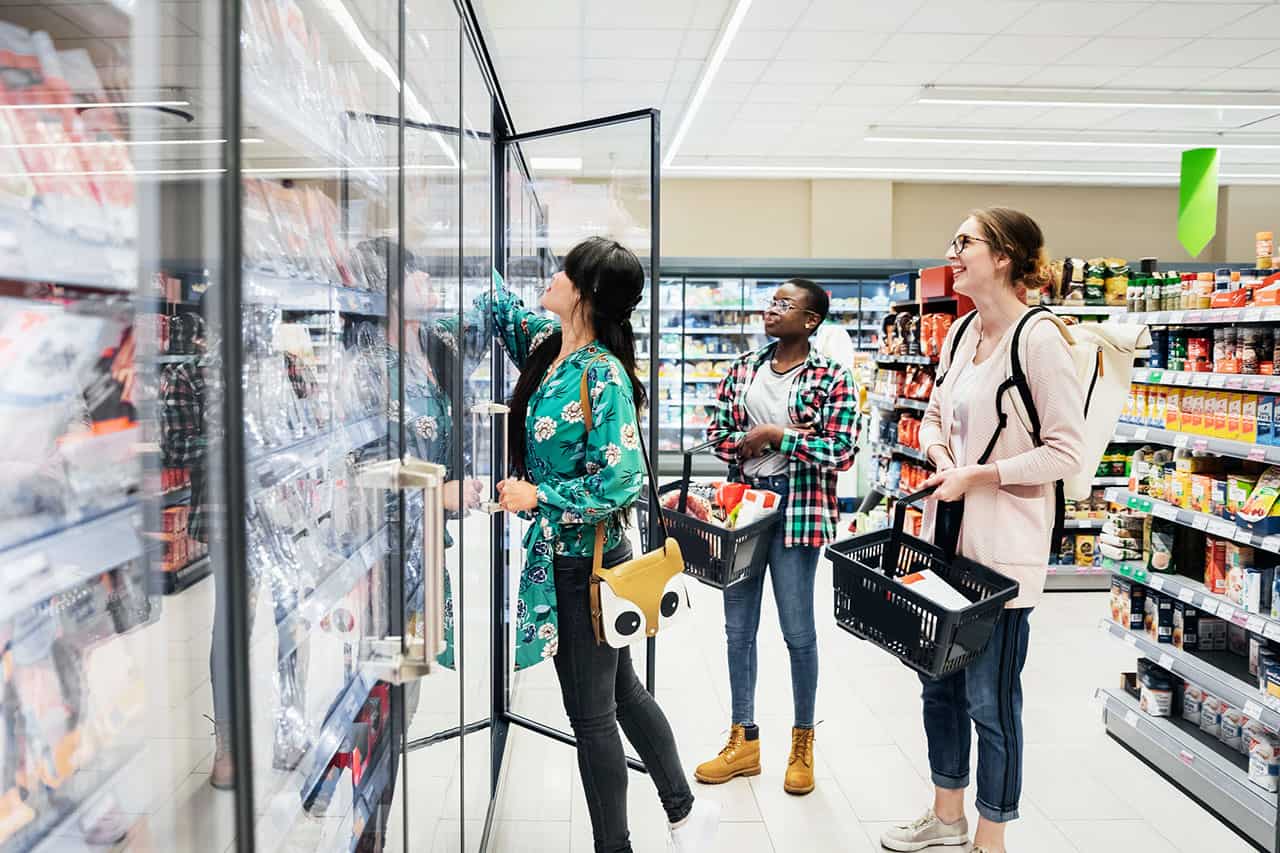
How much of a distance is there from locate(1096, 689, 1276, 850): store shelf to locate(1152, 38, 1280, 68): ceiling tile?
15.7ft

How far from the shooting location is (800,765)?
3.04 meters

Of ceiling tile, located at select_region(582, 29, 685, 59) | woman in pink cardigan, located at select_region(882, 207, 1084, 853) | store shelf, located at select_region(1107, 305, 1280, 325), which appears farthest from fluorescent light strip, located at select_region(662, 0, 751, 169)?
woman in pink cardigan, located at select_region(882, 207, 1084, 853)

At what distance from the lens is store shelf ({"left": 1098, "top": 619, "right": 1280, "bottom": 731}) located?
2811 mm

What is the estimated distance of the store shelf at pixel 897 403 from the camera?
6574mm

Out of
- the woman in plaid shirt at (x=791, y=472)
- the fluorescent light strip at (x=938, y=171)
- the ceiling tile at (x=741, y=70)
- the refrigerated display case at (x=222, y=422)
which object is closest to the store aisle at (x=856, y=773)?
the woman in plaid shirt at (x=791, y=472)

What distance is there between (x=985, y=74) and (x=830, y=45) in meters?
1.44

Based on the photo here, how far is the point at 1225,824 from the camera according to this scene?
2889mm

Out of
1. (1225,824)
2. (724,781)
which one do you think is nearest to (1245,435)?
(1225,824)

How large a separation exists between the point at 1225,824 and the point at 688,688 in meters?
2.02

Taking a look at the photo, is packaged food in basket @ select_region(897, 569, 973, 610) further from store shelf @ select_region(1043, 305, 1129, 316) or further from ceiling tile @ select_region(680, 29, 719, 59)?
ceiling tile @ select_region(680, 29, 719, 59)

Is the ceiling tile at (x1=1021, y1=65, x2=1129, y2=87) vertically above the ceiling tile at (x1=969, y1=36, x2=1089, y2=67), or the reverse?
the ceiling tile at (x1=1021, y1=65, x2=1129, y2=87)

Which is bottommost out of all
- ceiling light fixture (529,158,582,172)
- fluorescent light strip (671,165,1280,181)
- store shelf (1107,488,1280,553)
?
store shelf (1107,488,1280,553)

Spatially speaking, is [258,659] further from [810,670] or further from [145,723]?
[810,670]

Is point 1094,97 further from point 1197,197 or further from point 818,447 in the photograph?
point 818,447
